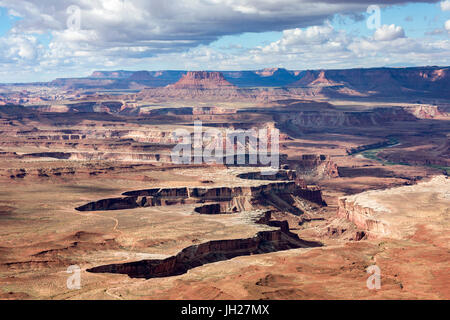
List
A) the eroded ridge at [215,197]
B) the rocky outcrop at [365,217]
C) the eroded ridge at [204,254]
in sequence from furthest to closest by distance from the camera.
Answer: the eroded ridge at [215,197] < the rocky outcrop at [365,217] < the eroded ridge at [204,254]

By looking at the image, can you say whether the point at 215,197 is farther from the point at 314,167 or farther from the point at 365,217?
the point at 314,167

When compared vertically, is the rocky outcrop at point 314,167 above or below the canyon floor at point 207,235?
below

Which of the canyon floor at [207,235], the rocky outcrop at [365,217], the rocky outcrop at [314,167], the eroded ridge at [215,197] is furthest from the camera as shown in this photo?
the rocky outcrop at [314,167]

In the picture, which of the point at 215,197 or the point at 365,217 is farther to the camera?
the point at 215,197

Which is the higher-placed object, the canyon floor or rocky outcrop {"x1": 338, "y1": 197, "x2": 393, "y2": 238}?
the canyon floor

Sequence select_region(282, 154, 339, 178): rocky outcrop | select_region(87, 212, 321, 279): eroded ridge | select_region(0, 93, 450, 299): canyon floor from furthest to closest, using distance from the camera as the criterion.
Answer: select_region(282, 154, 339, 178): rocky outcrop < select_region(87, 212, 321, 279): eroded ridge < select_region(0, 93, 450, 299): canyon floor

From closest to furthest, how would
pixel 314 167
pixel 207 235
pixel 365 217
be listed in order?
pixel 207 235 < pixel 365 217 < pixel 314 167

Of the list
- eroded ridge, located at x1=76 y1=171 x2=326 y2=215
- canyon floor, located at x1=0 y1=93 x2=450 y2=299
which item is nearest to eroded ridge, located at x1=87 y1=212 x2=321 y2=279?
canyon floor, located at x1=0 y1=93 x2=450 y2=299

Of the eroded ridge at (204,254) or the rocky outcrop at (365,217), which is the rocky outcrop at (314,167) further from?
the eroded ridge at (204,254)

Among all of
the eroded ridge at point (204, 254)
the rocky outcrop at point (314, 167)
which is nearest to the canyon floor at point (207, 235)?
the eroded ridge at point (204, 254)

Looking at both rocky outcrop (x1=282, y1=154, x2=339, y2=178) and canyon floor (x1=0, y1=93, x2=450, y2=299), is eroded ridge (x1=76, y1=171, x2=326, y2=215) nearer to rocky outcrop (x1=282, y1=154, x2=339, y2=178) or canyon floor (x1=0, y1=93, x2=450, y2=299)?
canyon floor (x1=0, y1=93, x2=450, y2=299)

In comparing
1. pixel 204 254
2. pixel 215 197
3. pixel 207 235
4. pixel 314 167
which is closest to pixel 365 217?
pixel 215 197
